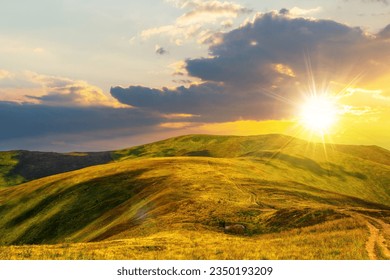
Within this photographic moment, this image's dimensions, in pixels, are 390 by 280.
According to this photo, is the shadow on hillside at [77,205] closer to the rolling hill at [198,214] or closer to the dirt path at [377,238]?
the rolling hill at [198,214]

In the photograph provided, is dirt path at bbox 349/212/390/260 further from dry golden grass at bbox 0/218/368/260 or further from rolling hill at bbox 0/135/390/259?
dry golden grass at bbox 0/218/368/260

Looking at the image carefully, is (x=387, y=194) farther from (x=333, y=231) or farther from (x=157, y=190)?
(x=333, y=231)

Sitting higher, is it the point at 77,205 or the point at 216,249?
the point at 77,205

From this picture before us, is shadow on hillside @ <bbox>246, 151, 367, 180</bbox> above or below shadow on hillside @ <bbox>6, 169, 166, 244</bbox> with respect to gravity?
above

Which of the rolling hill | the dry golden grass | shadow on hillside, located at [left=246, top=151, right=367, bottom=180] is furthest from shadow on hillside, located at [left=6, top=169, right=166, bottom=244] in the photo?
shadow on hillside, located at [left=246, top=151, right=367, bottom=180]

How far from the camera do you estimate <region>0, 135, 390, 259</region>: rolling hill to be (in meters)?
35.0

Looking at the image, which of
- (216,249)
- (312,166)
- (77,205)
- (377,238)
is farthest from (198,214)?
(312,166)

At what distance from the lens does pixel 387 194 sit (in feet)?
501

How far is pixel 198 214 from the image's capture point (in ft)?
198

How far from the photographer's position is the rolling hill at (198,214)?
35.0 m

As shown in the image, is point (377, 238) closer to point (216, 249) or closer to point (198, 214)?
point (216, 249)

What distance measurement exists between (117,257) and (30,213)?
261 ft

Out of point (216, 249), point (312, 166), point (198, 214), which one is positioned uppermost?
point (312, 166)
